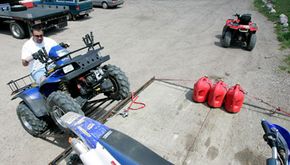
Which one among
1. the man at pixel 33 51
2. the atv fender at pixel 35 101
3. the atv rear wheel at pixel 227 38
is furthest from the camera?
the atv rear wheel at pixel 227 38

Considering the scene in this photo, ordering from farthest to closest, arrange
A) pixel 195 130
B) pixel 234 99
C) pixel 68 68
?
pixel 234 99, pixel 195 130, pixel 68 68

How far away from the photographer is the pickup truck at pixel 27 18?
9812 mm

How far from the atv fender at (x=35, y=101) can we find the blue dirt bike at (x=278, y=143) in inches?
133

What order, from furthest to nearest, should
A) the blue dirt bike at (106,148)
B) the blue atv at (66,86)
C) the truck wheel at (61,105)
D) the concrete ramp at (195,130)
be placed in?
the concrete ramp at (195,130), the blue atv at (66,86), the truck wheel at (61,105), the blue dirt bike at (106,148)

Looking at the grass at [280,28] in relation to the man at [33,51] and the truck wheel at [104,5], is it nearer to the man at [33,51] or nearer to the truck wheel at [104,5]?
the man at [33,51]

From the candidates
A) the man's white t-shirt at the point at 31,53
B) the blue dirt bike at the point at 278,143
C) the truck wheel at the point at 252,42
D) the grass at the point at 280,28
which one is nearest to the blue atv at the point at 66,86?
the man's white t-shirt at the point at 31,53

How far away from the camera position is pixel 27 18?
9680mm

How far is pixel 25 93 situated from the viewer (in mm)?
3941

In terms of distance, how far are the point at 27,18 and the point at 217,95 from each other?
8918mm

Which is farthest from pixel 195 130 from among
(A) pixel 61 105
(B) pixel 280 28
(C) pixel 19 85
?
(B) pixel 280 28

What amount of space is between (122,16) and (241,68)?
9.67 m

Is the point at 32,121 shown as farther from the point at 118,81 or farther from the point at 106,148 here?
the point at 106,148

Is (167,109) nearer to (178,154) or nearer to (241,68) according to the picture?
(178,154)

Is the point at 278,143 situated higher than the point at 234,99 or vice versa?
the point at 278,143
